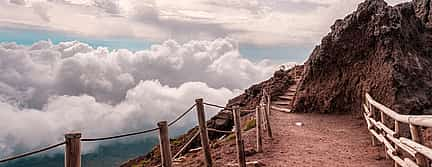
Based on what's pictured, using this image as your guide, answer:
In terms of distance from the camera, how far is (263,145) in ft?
38.9

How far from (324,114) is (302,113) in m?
1.13

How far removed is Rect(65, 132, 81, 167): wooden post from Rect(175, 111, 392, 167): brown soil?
245 inches

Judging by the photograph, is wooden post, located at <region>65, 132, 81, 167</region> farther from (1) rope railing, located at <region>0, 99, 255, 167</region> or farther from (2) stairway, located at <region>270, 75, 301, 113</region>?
(2) stairway, located at <region>270, 75, 301, 113</region>

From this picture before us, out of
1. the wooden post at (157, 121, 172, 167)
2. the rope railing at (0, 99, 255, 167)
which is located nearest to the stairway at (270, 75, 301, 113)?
the rope railing at (0, 99, 255, 167)

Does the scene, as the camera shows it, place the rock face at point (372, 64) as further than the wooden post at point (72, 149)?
Yes

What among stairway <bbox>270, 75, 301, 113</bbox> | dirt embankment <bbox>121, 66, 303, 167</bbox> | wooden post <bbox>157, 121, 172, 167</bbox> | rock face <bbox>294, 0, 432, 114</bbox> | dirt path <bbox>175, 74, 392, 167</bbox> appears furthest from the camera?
stairway <bbox>270, 75, 301, 113</bbox>

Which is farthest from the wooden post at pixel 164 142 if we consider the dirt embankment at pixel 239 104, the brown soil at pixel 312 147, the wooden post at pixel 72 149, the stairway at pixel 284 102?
the stairway at pixel 284 102

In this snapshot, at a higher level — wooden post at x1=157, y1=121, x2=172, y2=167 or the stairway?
the stairway

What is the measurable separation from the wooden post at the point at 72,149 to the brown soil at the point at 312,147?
6.24m

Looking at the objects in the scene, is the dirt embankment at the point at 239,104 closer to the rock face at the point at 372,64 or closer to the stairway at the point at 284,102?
the stairway at the point at 284,102

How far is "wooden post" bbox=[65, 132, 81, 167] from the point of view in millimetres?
3869

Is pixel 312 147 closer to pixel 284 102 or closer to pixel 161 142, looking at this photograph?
pixel 161 142

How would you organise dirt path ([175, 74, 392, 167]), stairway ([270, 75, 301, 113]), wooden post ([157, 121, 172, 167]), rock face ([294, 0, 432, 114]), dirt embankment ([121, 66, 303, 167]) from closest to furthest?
1. wooden post ([157, 121, 172, 167])
2. dirt path ([175, 74, 392, 167])
3. rock face ([294, 0, 432, 114])
4. dirt embankment ([121, 66, 303, 167])
5. stairway ([270, 75, 301, 113])

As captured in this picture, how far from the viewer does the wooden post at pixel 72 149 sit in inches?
152
